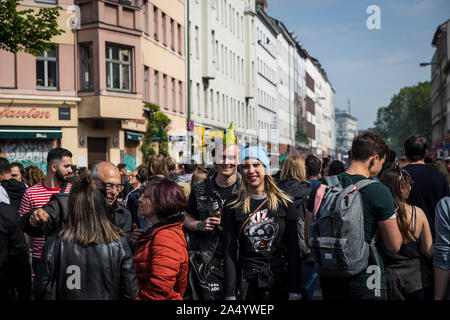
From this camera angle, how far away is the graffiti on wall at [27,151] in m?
27.3

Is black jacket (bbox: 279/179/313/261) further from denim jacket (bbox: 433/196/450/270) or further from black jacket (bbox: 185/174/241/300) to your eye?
denim jacket (bbox: 433/196/450/270)

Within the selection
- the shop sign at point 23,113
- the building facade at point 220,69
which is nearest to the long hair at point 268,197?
the shop sign at point 23,113

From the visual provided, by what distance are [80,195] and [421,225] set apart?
2774mm

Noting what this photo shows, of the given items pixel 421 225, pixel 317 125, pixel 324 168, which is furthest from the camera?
pixel 317 125

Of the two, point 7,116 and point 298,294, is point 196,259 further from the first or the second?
point 7,116

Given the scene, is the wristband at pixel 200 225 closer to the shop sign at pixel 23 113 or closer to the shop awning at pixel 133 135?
the shop sign at pixel 23 113

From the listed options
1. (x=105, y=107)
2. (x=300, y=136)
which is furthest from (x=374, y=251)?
(x=300, y=136)

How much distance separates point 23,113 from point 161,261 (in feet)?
80.9

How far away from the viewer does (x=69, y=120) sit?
28734 millimetres

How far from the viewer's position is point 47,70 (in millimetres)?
28703

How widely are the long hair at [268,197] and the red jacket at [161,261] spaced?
0.61m

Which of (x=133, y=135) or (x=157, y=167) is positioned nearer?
(x=157, y=167)

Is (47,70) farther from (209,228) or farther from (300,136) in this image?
(300,136)
